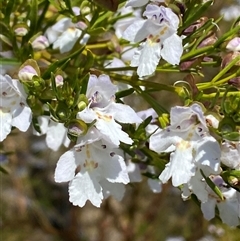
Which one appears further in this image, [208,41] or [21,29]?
[21,29]

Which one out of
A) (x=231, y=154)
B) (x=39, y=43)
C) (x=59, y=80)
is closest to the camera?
(x=231, y=154)

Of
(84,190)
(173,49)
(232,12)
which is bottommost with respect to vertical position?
(232,12)

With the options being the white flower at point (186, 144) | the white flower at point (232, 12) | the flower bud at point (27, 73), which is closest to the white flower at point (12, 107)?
the flower bud at point (27, 73)

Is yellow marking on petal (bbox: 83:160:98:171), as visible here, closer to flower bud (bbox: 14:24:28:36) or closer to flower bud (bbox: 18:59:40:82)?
flower bud (bbox: 18:59:40:82)

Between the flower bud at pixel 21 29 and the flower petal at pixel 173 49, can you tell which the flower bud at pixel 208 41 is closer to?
the flower petal at pixel 173 49

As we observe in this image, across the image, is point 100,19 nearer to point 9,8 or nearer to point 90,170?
point 9,8

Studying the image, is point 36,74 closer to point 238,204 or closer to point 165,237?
point 238,204

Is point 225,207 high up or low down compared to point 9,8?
down

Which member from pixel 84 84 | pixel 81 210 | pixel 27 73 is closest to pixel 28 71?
pixel 27 73

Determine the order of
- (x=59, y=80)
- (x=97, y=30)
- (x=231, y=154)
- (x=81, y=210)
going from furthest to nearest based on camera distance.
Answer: (x=81, y=210), (x=97, y=30), (x=59, y=80), (x=231, y=154)
